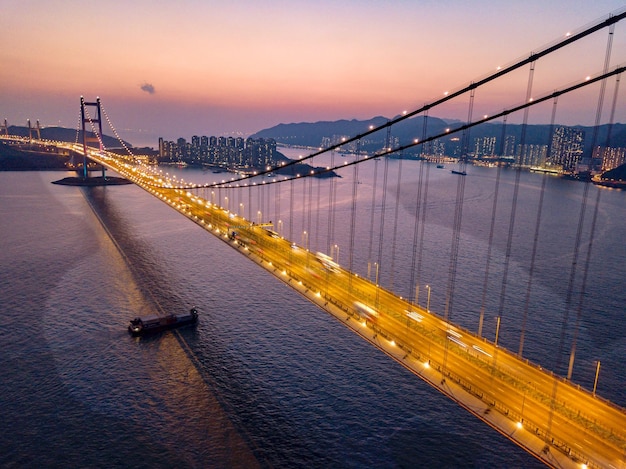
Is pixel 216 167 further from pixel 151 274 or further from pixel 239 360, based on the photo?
pixel 239 360

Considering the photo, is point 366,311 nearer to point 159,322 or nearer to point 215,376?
point 215,376

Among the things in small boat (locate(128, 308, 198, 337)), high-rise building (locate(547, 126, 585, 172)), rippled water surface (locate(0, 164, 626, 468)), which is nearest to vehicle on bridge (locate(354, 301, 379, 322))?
rippled water surface (locate(0, 164, 626, 468))

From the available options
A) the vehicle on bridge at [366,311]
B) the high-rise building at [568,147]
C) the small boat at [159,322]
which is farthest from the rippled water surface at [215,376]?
the high-rise building at [568,147]

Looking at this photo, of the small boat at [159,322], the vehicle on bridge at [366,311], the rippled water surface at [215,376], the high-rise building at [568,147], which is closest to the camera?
the rippled water surface at [215,376]

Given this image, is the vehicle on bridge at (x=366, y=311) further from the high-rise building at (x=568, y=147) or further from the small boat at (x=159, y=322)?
the high-rise building at (x=568, y=147)

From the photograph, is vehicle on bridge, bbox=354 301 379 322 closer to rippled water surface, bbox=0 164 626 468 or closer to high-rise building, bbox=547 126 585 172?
rippled water surface, bbox=0 164 626 468
